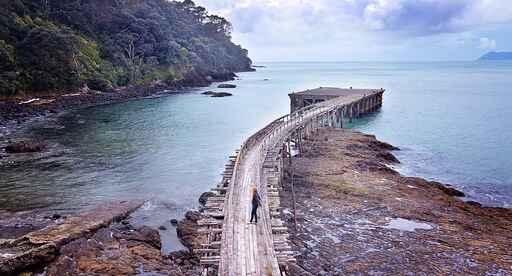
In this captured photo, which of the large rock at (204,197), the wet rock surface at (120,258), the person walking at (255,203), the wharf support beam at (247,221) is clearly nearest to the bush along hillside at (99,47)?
the large rock at (204,197)

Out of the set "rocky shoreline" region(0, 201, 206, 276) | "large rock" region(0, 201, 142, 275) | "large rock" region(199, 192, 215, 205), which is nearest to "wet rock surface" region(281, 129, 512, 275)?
"large rock" region(199, 192, 215, 205)

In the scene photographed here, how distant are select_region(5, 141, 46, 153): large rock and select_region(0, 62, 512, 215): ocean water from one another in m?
1.25

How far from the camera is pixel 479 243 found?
59.6ft

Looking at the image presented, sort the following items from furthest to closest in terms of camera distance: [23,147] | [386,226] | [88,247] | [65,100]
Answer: [65,100] → [23,147] → [386,226] → [88,247]

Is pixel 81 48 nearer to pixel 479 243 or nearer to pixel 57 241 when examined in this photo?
pixel 57 241

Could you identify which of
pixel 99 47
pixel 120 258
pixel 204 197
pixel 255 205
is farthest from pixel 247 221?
pixel 99 47

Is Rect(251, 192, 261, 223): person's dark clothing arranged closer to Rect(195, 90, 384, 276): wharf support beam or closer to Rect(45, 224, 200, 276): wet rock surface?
Rect(195, 90, 384, 276): wharf support beam

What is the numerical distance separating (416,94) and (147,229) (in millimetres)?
89053

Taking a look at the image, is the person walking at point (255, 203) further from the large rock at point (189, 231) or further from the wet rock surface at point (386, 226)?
Result: the large rock at point (189, 231)

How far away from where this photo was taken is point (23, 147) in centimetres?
3606

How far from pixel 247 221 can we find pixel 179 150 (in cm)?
2407

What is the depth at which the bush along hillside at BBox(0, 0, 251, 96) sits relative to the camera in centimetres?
6009

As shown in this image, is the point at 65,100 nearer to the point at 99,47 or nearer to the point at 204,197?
the point at 99,47

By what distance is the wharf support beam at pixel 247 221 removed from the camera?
13.3 m
